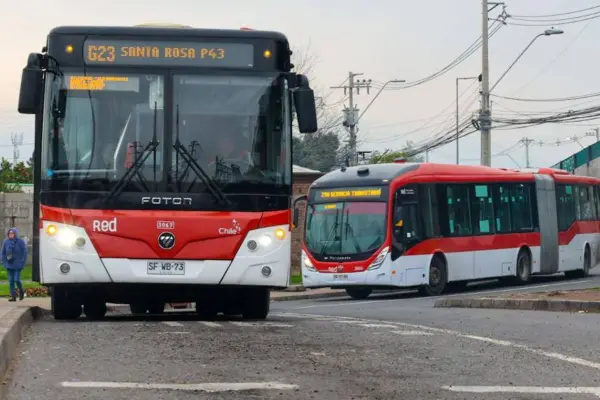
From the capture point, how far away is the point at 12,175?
67875mm

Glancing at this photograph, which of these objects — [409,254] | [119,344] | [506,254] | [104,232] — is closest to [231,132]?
[104,232]

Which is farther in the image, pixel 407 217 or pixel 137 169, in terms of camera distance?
pixel 407 217

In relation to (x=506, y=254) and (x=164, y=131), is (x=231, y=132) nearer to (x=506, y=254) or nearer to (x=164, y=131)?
(x=164, y=131)

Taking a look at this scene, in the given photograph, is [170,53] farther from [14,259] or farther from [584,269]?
[584,269]

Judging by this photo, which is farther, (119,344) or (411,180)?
(411,180)

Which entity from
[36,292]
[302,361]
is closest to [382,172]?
[36,292]

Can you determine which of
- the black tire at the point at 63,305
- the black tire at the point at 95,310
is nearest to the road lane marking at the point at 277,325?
the black tire at the point at 63,305

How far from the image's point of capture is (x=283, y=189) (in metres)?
15.0

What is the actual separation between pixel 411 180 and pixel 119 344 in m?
19.1

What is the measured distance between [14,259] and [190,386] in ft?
64.0

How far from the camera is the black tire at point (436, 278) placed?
30953 millimetres

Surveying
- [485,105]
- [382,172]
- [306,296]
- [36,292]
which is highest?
[485,105]

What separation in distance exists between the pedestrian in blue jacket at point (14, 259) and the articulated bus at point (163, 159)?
497 inches

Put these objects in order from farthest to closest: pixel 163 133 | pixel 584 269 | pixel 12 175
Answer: pixel 12 175 < pixel 584 269 < pixel 163 133
